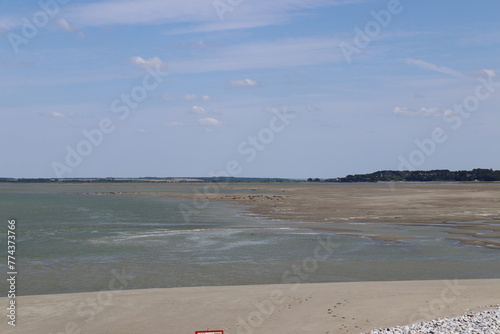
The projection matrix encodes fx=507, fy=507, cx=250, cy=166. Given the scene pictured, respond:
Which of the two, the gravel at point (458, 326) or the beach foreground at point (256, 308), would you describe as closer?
the gravel at point (458, 326)

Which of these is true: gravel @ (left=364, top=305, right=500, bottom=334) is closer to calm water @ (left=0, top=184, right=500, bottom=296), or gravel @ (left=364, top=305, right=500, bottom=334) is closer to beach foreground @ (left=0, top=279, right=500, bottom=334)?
beach foreground @ (left=0, top=279, right=500, bottom=334)

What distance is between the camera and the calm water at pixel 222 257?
24.3m

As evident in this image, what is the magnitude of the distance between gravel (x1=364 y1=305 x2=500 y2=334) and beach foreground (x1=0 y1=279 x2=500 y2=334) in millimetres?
1210

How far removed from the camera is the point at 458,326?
13.8 meters

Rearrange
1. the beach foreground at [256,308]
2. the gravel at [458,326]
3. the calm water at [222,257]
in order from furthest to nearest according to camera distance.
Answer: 1. the calm water at [222,257]
2. the beach foreground at [256,308]
3. the gravel at [458,326]

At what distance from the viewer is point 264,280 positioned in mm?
23906

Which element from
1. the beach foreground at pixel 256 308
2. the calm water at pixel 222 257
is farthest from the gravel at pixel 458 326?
the calm water at pixel 222 257

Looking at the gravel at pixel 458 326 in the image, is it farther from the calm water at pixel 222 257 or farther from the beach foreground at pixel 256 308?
the calm water at pixel 222 257

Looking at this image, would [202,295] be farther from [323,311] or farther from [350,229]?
[350,229]

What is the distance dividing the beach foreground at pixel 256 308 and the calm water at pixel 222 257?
2.30 metres

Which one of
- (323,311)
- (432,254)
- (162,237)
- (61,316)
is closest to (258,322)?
(323,311)

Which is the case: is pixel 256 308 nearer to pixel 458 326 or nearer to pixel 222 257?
pixel 458 326

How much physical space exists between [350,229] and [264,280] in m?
22.7

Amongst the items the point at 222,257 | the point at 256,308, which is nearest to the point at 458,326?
the point at 256,308
